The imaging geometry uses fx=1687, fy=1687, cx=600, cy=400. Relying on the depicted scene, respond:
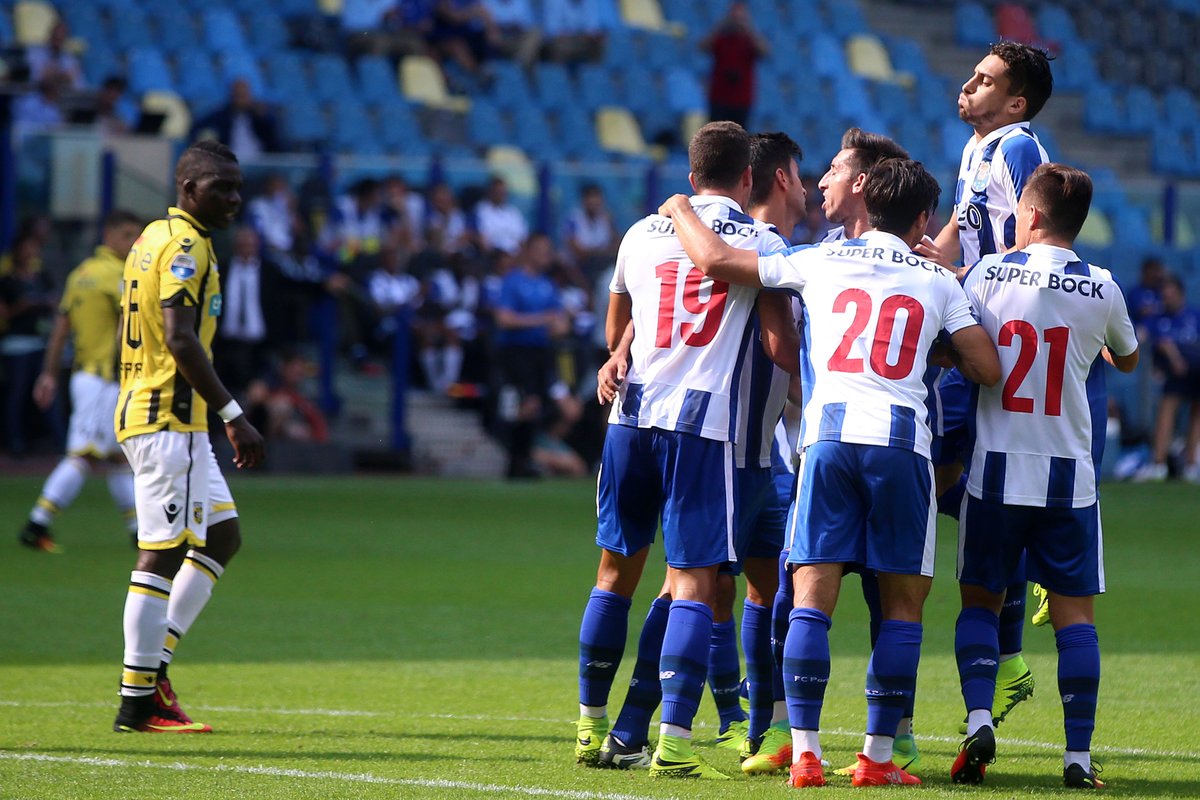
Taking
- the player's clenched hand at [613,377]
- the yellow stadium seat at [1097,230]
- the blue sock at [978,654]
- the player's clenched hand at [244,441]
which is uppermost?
the yellow stadium seat at [1097,230]

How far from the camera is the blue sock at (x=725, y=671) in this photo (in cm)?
603

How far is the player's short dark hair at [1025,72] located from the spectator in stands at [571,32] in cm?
1847

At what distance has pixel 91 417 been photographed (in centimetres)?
1180

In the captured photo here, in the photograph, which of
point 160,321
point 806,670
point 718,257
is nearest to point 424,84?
point 160,321

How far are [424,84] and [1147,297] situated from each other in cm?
966

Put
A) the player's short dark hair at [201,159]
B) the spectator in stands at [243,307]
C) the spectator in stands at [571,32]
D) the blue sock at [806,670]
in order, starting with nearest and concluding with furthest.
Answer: the blue sock at [806,670] < the player's short dark hair at [201,159] < the spectator in stands at [243,307] < the spectator in stands at [571,32]

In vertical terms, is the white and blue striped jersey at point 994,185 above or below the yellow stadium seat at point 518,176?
below

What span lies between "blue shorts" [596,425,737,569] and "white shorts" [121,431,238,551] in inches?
65.1

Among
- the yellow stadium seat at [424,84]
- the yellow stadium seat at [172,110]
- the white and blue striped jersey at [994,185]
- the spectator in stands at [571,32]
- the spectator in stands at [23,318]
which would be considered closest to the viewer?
the white and blue striped jersey at [994,185]

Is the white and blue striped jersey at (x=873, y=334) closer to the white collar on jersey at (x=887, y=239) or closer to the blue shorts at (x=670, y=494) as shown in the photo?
the white collar on jersey at (x=887, y=239)

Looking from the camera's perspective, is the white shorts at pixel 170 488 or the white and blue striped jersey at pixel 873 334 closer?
the white and blue striped jersey at pixel 873 334

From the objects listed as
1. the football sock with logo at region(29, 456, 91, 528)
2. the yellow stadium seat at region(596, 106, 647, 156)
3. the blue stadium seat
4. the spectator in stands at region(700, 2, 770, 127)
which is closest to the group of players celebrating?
the football sock with logo at region(29, 456, 91, 528)

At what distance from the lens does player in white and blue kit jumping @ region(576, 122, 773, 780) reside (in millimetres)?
5484

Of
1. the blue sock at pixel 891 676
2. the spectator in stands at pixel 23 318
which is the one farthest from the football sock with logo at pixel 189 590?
the spectator in stands at pixel 23 318
